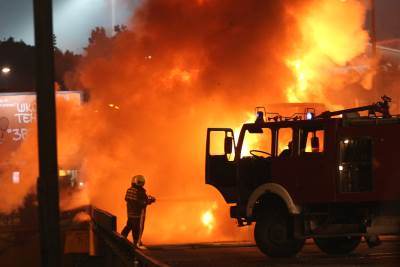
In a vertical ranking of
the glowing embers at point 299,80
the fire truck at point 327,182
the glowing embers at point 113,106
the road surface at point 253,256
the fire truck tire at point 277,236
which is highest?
the glowing embers at point 299,80

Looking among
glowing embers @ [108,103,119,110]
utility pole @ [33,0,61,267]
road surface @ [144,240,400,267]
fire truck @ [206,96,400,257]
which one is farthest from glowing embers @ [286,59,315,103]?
utility pole @ [33,0,61,267]

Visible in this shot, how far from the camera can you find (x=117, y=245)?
37.8ft

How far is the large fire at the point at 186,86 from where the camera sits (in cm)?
2116

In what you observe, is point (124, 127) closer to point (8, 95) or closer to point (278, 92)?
point (278, 92)

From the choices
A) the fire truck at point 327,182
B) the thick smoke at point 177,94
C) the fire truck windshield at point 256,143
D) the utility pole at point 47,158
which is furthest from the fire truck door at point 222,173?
the utility pole at point 47,158

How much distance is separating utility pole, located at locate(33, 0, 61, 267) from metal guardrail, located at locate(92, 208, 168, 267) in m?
1.53

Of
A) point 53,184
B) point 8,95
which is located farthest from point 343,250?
point 8,95

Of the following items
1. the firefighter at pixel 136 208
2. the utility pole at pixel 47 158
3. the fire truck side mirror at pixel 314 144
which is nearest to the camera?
the utility pole at pixel 47 158

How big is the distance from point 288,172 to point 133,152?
11418 millimetres

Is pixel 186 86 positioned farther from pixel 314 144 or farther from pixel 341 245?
pixel 314 144

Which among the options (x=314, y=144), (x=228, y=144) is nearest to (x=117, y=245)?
(x=228, y=144)

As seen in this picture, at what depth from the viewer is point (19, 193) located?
1086 inches

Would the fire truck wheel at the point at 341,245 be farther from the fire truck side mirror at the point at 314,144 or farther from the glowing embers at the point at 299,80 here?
the glowing embers at the point at 299,80

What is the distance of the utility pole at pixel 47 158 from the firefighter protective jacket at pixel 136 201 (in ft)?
29.3
